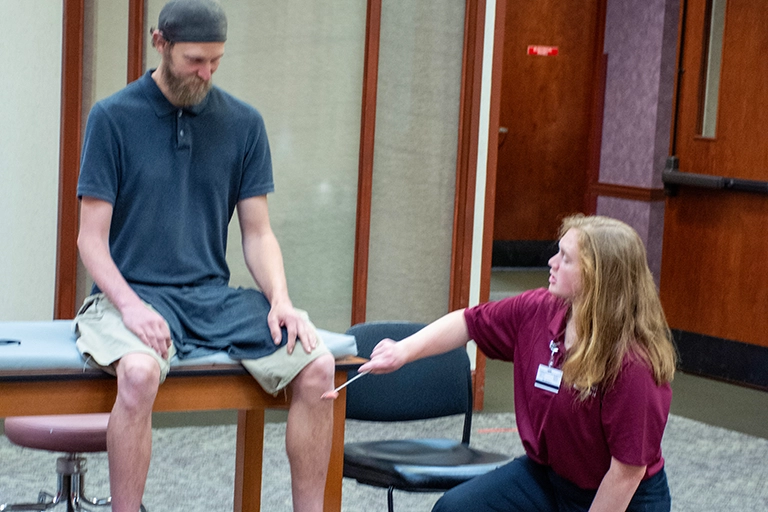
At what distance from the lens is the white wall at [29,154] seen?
394 centimetres

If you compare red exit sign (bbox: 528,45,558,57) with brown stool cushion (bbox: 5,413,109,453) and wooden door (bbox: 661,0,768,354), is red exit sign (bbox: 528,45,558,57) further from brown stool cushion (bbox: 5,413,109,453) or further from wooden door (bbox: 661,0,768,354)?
brown stool cushion (bbox: 5,413,109,453)

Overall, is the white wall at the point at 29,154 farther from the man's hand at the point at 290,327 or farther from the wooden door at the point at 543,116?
the wooden door at the point at 543,116

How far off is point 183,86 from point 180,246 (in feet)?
1.26

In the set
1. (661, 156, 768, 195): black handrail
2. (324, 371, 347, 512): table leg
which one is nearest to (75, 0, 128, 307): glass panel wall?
(324, 371, 347, 512): table leg

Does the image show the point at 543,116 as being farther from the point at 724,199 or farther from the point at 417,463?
the point at 417,463

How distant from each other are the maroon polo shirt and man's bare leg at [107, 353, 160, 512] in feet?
2.60

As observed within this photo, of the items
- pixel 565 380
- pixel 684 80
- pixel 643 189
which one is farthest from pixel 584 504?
pixel 643 189

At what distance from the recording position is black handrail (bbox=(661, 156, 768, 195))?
5.32 meters

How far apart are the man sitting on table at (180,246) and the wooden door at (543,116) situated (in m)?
5.58

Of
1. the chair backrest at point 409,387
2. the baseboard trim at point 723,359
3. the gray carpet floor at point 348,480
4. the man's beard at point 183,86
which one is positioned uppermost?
the man's beard at point 183,86

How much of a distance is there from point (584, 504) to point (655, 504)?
0.50 ft

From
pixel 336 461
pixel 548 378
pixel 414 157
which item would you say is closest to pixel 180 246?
pixel 336 461

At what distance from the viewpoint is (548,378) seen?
7.64ft

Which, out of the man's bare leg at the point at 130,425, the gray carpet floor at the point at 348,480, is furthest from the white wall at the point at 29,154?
the man's bare leg at the point at 130,425
